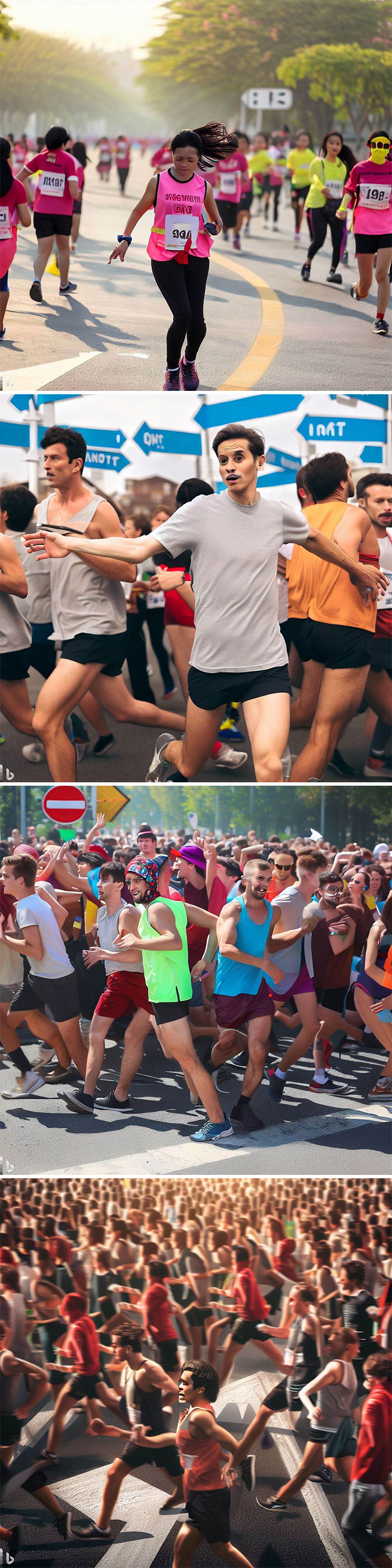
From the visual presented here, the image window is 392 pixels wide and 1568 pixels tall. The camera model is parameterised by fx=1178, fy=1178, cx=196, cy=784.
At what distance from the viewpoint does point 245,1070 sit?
16.3ft

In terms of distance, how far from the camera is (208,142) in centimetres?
457

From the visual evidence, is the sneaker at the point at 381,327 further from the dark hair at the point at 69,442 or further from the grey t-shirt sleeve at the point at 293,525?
the dark hair at the point at 69,442

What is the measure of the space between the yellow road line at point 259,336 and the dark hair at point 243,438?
366mm

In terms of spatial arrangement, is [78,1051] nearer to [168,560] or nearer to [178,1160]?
[178,1160]

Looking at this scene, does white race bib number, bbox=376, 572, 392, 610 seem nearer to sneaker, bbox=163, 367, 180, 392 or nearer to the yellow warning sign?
sneaker, bbox=163, 367, 180, 392

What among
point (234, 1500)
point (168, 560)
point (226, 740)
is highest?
point (168, 560)

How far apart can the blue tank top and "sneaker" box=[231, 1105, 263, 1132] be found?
478 mm

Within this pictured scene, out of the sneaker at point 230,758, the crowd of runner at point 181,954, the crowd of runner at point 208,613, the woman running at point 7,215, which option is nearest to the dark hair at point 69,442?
the crowd of runner at point 208,613

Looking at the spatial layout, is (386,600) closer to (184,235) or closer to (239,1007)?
(184,235)

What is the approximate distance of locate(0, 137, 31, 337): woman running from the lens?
17.3 feet

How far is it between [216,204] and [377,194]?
0.89 meters

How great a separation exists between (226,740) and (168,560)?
745mm

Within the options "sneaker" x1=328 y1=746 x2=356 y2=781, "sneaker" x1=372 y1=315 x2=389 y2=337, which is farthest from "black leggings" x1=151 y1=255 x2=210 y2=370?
"sneaker" x1=328 y1=746 x2=356 y2=781

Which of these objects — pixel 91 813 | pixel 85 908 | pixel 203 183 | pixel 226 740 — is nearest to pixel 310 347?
pixel 203 183
